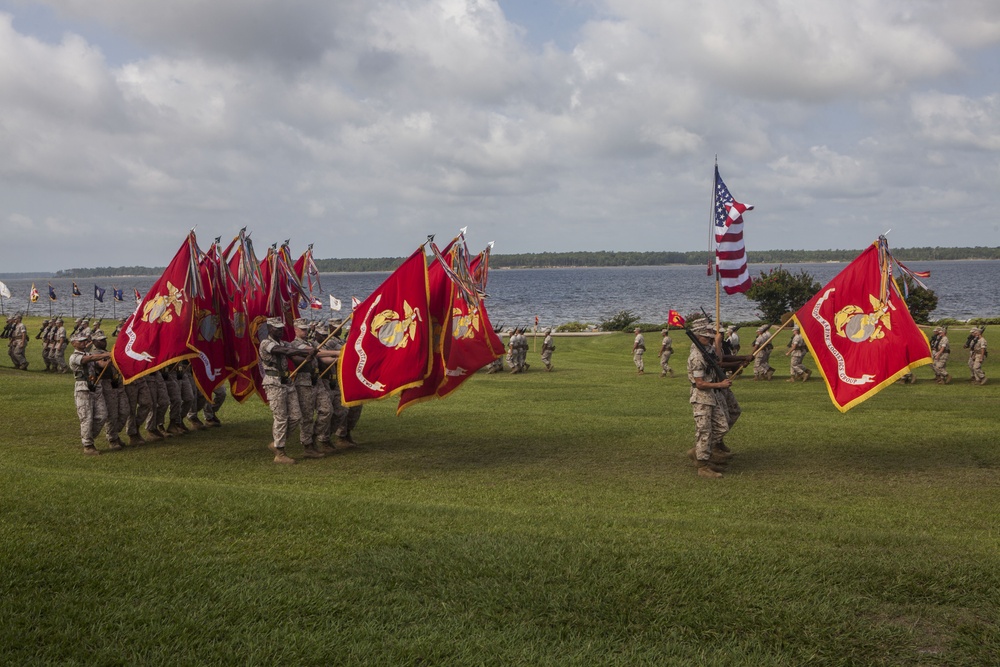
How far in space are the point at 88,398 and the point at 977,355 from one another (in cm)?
2413

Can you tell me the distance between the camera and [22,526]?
8.50 m

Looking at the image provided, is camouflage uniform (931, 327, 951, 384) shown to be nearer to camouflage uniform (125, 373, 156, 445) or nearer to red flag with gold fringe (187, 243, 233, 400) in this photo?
red flag with gold fringe (187, 243, 233, 400)

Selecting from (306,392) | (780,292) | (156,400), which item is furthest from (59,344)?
(780,292)

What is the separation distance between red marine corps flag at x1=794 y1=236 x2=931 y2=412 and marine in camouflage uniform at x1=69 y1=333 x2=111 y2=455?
38.8 feet

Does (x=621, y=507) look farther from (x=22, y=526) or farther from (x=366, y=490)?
(x=22, y=526)

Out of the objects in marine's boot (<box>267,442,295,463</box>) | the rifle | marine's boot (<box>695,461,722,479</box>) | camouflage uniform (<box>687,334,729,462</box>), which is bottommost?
marine's boot (<box>695,461,722,479</box>)

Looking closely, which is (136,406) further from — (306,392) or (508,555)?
(508,555)

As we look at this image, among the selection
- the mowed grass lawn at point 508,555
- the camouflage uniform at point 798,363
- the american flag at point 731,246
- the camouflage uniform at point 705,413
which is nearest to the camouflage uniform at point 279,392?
the mowed grass lawn at point 508,555

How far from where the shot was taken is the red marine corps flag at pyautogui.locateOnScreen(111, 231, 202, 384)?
14.7 m

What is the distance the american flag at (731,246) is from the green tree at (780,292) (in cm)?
3364

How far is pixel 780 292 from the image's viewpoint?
4944 centimetres

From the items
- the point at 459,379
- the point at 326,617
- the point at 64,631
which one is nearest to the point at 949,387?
the point at 459,379

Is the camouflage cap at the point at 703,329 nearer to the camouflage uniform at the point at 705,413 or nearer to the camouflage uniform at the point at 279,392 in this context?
the camouflage uniform at the point at 705,413

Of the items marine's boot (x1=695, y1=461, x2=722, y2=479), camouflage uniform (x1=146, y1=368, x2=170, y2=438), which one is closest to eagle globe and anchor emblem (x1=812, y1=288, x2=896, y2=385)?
marine's boot (x1=695, y1=461, x2=722, y2=479)
